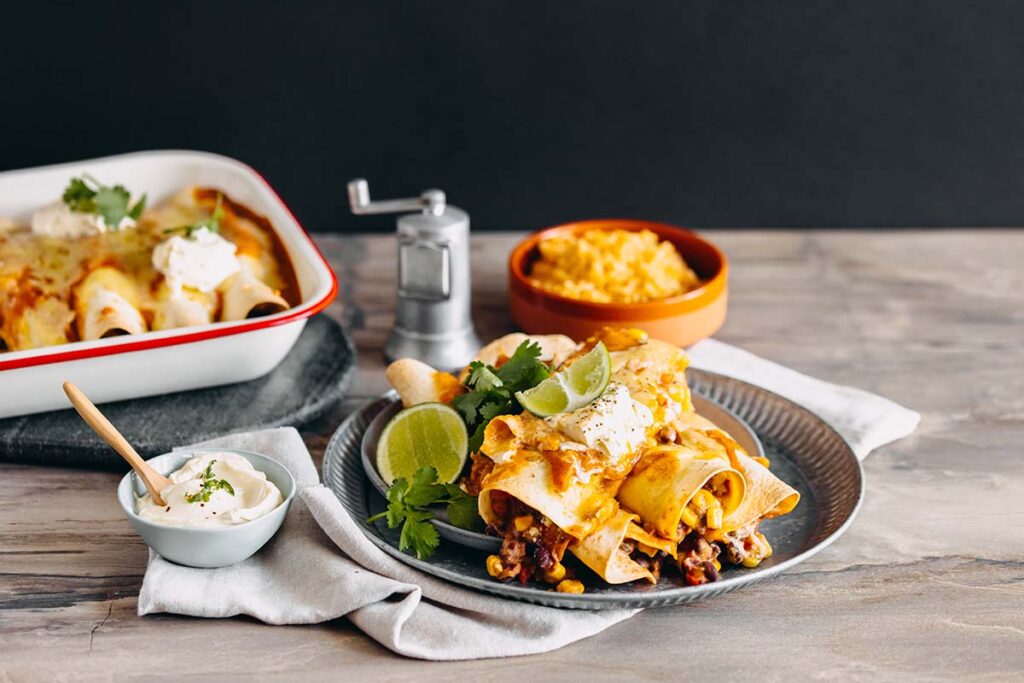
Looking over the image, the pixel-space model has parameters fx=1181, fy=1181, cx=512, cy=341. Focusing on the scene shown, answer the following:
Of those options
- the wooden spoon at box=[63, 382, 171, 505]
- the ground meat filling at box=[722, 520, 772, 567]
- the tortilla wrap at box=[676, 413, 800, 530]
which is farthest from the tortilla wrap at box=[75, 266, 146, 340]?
the ground meat filling at box=[722, 520, 772, 567]

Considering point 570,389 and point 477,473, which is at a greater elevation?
point 570,389

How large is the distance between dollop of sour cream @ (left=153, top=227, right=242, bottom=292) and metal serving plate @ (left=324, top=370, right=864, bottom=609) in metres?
0.53

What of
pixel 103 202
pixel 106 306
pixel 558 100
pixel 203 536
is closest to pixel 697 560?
pixel 203 536

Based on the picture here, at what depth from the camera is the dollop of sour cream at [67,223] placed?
2.97m

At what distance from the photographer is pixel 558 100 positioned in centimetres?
377

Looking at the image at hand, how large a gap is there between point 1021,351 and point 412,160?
1915 mm

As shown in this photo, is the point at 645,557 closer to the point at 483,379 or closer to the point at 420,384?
the point at 483,379

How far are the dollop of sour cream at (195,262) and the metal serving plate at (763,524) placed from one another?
1.73 ft

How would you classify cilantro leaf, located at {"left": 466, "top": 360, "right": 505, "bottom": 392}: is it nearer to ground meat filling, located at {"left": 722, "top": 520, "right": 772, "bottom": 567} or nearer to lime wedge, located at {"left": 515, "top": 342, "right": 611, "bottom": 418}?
lime wedge, located at {"left": 515, "top": 342, "right": 611, "bottom": 418}

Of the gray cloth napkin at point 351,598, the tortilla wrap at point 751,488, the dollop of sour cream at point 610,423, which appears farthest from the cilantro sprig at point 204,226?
the tortilla wrap at point 751,488

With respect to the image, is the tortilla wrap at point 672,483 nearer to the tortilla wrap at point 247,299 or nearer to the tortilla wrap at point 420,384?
the tortilla wrap at point 420,384

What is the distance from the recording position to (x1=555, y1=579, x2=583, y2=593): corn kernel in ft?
6.42

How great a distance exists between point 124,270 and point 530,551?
4.35 ft

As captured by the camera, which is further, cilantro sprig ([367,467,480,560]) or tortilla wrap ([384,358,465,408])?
tortilla wrap ([384,358,465,408])
